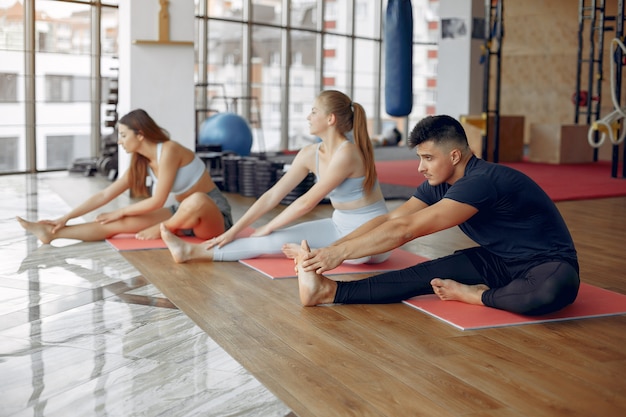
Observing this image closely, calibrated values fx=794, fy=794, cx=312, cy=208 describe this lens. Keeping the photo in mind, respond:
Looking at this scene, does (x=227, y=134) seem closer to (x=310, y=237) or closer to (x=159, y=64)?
(x=159, y=64)

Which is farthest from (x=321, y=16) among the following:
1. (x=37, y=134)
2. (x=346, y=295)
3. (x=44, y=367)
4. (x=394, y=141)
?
(x=44, y=367)

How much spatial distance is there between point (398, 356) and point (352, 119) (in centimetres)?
150

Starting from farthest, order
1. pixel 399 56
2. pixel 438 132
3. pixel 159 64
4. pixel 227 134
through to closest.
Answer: pixel 227 134 < pixel 159 64 < pixel 399 56 < pixel 438 132

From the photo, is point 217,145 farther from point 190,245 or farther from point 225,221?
point 190,245

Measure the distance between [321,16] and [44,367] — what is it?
10.4 meters

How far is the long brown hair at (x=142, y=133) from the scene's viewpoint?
13.6ft

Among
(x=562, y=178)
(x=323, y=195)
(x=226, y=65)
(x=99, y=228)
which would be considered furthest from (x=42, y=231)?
(x=226, y=65)

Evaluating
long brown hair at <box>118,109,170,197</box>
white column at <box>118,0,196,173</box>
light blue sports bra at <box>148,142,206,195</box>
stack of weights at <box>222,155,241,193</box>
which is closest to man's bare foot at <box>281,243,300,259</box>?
light blue sports bra at <box>148,142,206,195</box>

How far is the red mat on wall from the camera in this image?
7004mm

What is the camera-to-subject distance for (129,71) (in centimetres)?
636

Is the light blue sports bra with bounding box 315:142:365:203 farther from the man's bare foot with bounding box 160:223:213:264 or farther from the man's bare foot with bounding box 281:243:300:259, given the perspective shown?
the man's bare foot with bounding box 160:223:213:264

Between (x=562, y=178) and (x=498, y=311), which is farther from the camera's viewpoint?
(x=562, y=178)

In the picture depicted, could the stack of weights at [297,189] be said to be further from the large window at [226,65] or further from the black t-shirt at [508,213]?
the black t-shirt at [508,213]

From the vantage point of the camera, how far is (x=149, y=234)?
4410 millimetres
